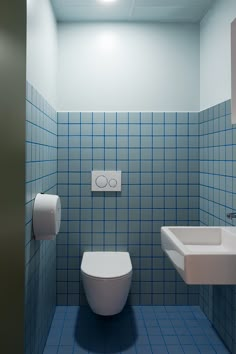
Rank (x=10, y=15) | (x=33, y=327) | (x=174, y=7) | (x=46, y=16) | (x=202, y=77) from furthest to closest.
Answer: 1. (x=202, y=77)
2. (x=174, y=7)
3. (x=46, y=16)
4. (x=33, y=327)
5. (x=10, y=15)

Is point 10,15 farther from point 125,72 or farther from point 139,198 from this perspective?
point 139,198

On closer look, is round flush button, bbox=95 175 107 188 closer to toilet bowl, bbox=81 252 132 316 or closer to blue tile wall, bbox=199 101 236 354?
toilet bowl, bbox=81 252 132 316

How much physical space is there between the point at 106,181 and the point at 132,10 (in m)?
1.43

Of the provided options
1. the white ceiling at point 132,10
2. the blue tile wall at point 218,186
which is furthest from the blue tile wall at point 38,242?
the blue tile wall at point 218,186

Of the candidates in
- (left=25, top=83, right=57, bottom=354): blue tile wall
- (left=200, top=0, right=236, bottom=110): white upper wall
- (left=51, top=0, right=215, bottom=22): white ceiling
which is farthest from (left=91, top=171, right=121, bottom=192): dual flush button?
(left=51, top=0, right=215, bottom=22): white ceiling

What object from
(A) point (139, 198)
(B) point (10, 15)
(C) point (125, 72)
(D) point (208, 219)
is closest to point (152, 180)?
(A) point (139, 198)

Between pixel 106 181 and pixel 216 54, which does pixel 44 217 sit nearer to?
pixel 106 181

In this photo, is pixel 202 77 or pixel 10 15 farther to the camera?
pixel 202 77

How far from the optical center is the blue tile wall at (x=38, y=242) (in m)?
1.67

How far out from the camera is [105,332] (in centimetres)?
234

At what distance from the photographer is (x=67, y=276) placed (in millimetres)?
2768

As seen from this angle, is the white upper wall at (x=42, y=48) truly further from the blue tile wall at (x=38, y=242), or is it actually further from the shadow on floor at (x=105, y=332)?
the shadow on floor at (x=105, y=332)

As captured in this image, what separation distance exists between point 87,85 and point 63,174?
814 mm

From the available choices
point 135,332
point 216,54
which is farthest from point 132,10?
point 135,332
